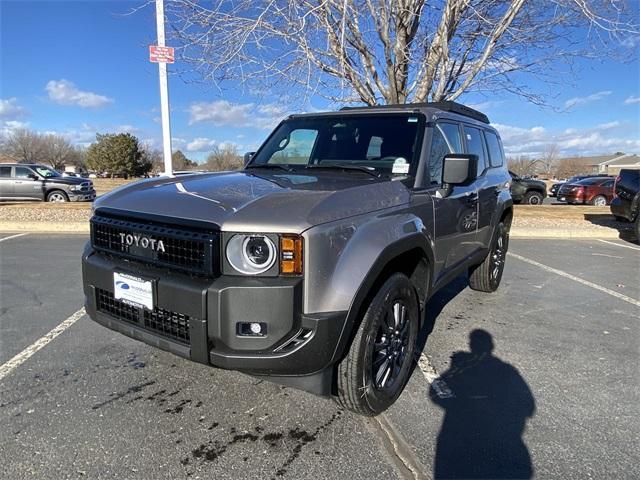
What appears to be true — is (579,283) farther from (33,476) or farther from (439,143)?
(33,476)

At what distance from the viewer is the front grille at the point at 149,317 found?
7.80 ft

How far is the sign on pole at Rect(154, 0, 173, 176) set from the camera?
8641 mm

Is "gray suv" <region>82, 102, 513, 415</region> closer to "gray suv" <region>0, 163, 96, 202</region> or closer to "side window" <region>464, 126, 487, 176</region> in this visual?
"side window" <region>464, 126, 487, 176</region>

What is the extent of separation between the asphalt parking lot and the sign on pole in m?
4.77

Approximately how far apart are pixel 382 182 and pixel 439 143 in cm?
99

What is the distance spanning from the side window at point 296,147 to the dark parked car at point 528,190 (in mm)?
18451

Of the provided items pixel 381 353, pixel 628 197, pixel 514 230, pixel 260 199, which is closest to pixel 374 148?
pixel 260 199

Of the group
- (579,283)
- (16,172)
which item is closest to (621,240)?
(579,283)

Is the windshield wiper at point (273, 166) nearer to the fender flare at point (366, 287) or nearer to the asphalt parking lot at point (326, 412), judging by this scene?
the fender flare at point (366, 287)

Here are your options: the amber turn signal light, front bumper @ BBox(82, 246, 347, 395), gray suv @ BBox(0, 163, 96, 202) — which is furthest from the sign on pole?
gray suv @ BBox(0, 163, 96, 202)

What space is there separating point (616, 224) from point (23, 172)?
65.5 ft

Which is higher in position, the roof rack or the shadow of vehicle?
the roof rack

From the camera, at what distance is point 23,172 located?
16.9 metres

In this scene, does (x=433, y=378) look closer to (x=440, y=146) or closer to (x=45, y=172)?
(x=440, y=146)
